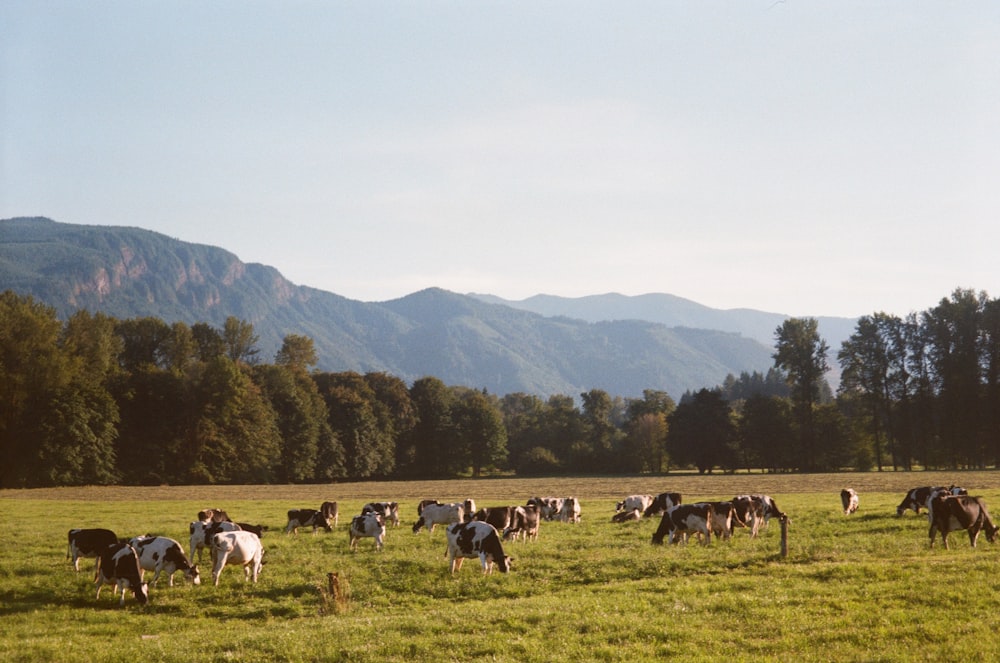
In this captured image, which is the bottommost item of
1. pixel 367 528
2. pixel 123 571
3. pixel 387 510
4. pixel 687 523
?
pixel 387 510

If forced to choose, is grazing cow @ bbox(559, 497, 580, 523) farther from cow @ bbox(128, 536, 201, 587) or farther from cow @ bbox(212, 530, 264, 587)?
cow @ bbox(128, 536, 201, 587)

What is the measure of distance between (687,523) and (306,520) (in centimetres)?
1717

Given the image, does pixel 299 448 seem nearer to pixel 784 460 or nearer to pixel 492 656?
pixel 784 460

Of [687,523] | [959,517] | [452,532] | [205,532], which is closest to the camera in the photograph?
[452,532]

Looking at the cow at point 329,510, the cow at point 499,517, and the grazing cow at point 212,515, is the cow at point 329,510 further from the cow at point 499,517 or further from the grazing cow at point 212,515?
the cow at point 499,517

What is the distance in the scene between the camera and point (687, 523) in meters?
25.3

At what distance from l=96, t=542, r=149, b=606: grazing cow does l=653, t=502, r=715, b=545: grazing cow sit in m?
15.9

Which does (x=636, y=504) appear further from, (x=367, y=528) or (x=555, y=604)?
(x=555, y=604)

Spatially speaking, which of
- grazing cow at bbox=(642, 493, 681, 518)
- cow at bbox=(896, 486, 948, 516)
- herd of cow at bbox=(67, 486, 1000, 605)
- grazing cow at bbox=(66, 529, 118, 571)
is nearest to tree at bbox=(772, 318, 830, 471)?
grazing cow at bbox=(642, 493, 681, 518)

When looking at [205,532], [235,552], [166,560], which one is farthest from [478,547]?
[205,532]

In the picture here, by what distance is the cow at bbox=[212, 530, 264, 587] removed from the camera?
810 inches

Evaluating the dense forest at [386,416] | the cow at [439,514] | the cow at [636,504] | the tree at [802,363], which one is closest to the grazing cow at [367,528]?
the cow at [439,514]

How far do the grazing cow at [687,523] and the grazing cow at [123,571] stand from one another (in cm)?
1590

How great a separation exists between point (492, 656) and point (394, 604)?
6.54 metres
